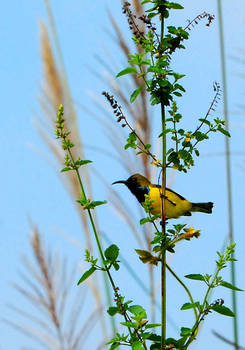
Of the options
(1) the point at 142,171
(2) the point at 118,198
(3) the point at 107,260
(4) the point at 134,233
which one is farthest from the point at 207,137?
(2) the point at 118,198

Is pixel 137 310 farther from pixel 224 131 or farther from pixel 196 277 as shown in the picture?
pixel 224 131

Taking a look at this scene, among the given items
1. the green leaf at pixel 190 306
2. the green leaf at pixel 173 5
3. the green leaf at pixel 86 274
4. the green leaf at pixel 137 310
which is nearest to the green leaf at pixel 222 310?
the green leaf at pixel 190 306

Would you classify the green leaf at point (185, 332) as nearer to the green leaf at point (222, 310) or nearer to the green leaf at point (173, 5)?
the green leaf at point (222, 310)

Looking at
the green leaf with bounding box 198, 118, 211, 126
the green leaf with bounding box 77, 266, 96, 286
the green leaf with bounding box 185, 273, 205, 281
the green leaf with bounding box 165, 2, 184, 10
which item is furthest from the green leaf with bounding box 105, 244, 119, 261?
the green leaf with bounding box 165, 2, 184, 10

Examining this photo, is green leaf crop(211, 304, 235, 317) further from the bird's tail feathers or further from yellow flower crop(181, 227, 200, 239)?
the bird's tail feathers

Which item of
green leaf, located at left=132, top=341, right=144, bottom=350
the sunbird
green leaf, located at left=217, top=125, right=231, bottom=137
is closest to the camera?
green leaf, located at left=132, top=341, right=144, bottom=350

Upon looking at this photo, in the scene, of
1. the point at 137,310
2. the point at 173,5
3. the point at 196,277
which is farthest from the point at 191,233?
the point at 173,5

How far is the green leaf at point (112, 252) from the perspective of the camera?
4.13ft

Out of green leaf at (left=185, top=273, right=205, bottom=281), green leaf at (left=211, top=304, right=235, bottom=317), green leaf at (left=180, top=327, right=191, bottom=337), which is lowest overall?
green leaf at (left=180, top=327, right=191, bottom=337)

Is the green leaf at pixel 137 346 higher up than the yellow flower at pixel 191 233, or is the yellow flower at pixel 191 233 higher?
the yellow flower at pixel 191 233

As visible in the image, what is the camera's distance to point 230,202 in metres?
2.51

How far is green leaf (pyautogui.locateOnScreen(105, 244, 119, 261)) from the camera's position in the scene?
4.13ft

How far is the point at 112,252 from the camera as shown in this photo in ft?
4.14

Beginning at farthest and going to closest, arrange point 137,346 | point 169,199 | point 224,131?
point 169,199
point 224,131
point 137,346
